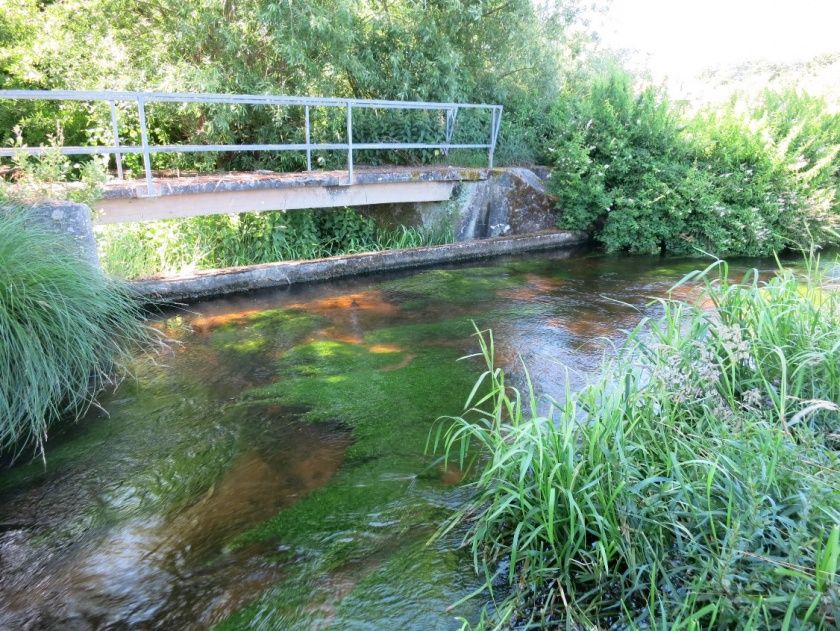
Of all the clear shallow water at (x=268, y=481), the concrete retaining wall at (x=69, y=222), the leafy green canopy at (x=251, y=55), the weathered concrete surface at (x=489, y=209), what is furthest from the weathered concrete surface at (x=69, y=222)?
the weathered concrete surface at (x=489, y=209)

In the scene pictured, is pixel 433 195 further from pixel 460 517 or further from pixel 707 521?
pixel 707 521

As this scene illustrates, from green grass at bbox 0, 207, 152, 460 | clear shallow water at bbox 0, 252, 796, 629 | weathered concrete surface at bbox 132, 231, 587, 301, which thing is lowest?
weathered concrete surface at bbox 132, 231, 587, 301

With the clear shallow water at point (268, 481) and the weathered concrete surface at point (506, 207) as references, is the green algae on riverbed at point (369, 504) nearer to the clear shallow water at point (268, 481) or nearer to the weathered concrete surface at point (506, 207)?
the clear shallow water at point (268, 481)

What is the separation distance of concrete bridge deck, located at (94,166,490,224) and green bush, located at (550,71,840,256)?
1820 millimetres

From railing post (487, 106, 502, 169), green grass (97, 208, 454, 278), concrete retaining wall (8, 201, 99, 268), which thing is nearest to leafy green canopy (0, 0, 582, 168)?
railing post (487, 106, 502, 169)

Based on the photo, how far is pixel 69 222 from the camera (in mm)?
5672

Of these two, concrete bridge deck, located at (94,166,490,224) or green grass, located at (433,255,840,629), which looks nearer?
green grass, located at (433,255,840,629)

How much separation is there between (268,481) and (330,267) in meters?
Result: 5.06

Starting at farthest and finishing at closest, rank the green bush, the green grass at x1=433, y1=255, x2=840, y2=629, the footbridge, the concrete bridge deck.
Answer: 1. the green bush
2. the concrete bridge deck
3. the footbridge
4. the green grass at x1=433, y1=255, x2=840, y2=629

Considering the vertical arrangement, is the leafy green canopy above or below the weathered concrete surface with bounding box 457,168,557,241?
above

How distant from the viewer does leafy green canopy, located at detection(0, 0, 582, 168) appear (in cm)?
903

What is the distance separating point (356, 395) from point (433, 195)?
578 cm

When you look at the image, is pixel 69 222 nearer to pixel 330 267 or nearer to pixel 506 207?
pixel 330 267

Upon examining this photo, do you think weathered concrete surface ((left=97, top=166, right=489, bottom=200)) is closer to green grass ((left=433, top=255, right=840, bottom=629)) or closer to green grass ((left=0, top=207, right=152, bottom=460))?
green grass ((left=0, top=207, right=152, bottom=460))
